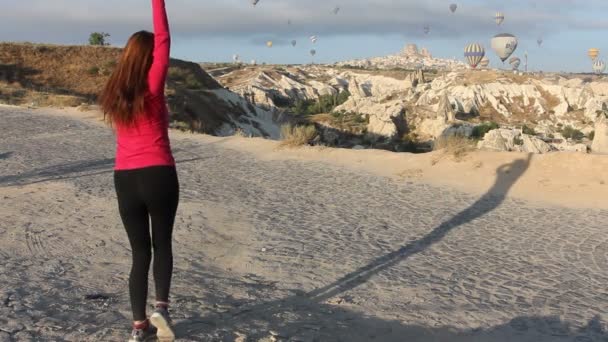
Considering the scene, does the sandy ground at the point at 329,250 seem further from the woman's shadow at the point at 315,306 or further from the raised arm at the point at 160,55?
the raised arm at the point at 160,55

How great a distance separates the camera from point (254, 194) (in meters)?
10.1

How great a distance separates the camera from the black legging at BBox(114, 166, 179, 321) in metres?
3.43

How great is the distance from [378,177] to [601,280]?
6.36 m

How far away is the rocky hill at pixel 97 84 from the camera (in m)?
30.9

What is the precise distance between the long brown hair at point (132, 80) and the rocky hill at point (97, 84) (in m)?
24.6

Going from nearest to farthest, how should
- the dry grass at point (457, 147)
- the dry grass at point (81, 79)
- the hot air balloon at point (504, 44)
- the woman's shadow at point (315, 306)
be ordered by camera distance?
1. the woman's shadow at point (315, 306)
2. the dry grass at point (457, 147)
3. the dry grass at point (81, 79)
4. the hot air balloon at point (504, 44)

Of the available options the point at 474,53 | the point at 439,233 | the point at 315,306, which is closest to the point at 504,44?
the point at 474,53

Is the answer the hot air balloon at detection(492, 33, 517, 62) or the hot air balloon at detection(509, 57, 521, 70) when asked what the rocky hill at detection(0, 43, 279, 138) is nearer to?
the hot air balloon at detection(492, 33, 517, 62)

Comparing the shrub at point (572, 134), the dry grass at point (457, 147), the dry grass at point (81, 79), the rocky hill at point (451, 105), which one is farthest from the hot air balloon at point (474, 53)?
the dry grass at point (457, 147)

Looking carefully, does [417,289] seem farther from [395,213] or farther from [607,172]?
[607,172]

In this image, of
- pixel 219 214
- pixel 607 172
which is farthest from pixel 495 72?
pixel 219 214

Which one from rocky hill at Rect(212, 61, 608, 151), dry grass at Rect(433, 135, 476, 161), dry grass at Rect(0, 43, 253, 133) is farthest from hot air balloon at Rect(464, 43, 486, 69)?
dry grass at Rect(433, 135, 476, 161)

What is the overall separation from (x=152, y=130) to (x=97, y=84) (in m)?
33.1

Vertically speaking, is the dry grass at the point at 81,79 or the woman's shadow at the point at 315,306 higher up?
the dry grass at the point at 81,79
